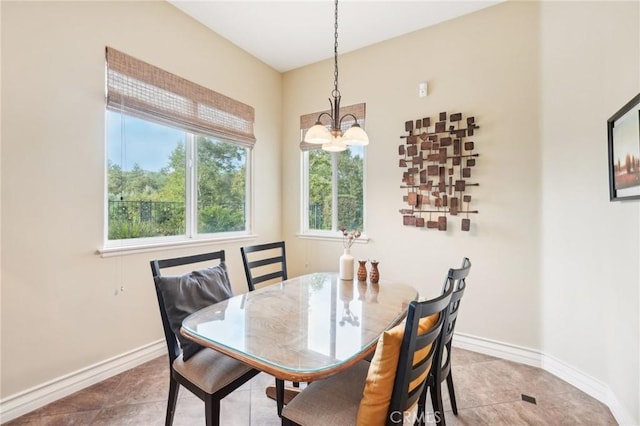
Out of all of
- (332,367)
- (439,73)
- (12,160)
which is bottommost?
(332,367)

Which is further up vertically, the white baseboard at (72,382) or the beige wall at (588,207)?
the beige wall at (588,207)

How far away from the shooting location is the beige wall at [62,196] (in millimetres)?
1744

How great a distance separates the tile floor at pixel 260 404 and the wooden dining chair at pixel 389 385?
739 millimetres

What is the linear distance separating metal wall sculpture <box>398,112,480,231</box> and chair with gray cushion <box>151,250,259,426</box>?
202cm

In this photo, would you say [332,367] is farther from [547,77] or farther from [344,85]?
[344,85]

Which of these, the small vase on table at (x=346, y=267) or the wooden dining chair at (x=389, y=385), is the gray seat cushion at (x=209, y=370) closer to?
the wooden dining chair at (x=389, y=385)

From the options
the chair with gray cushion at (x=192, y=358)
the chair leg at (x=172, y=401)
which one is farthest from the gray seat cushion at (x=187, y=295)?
the chair leg at (x=172, y=401)

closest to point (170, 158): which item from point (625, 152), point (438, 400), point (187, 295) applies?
point (187, 295)

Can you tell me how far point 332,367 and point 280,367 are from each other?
174 millimetres

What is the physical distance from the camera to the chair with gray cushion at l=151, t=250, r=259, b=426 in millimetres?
1345

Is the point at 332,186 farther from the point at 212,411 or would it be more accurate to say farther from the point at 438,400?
the point at 212,411

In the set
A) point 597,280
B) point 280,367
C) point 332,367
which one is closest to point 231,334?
point 280,367

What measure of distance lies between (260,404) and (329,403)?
0.93m

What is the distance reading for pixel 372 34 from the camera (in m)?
2.96
